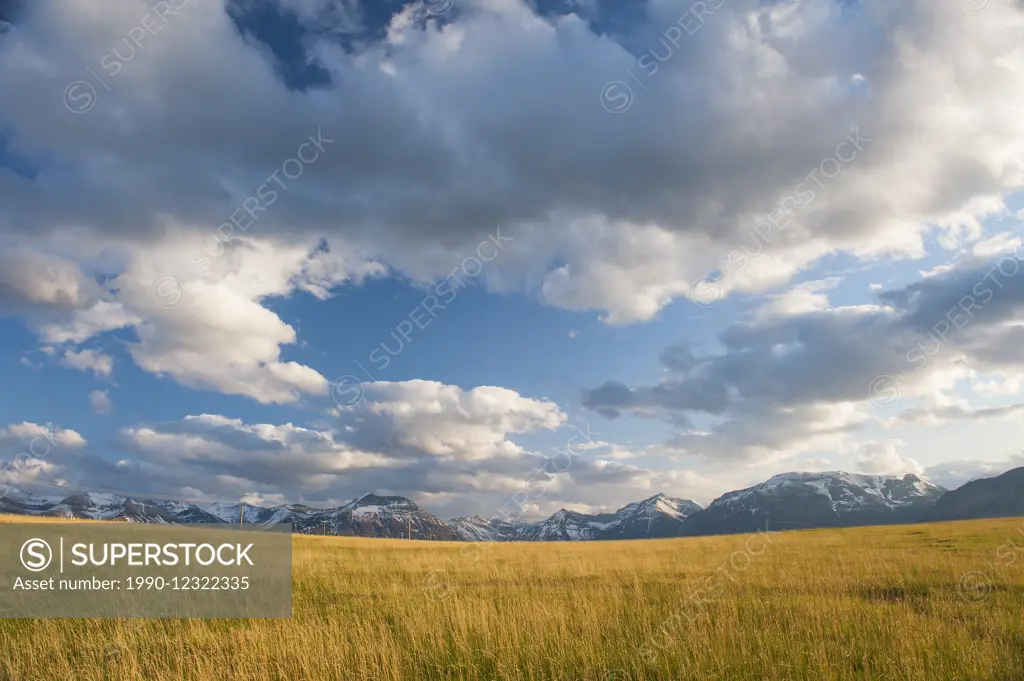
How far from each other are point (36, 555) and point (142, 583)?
10.6m

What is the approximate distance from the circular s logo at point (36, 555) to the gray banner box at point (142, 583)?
0.05 m

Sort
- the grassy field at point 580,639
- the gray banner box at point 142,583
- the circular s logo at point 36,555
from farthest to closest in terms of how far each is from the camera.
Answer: the circular s logo at point 36,555, the gray banner box at point 142,583, the grassy field at point 580,639

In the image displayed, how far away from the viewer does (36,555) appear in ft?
79.8

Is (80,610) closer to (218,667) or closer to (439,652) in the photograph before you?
(218,667)

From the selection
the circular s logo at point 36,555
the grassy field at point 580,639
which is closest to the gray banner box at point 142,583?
the circular s logo at point 36,555

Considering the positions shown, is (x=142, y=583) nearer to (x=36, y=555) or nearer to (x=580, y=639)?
(x=36, y=555)

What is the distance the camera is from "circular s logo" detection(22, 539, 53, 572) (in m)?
21.2

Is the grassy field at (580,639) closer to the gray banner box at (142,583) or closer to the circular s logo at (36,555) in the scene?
the gray banner box at (142,583)

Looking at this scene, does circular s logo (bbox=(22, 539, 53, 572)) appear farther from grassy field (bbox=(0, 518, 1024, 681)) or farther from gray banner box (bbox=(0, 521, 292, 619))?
grassy field (bbox=(0, 518, 1024, 681))

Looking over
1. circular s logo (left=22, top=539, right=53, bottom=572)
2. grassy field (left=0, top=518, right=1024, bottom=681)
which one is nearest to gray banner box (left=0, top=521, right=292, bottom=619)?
circular s logo (left=22, top=539, right=53, bottom=572)

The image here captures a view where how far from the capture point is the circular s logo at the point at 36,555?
2120cm

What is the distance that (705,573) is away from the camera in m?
22.3

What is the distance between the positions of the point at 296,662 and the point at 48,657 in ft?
16.0

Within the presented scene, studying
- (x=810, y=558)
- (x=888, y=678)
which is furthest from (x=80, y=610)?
(x=810, y=558)
